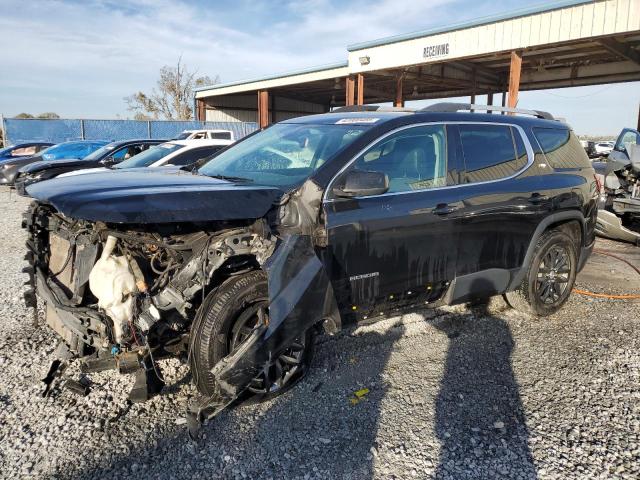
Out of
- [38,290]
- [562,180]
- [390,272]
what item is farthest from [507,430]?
[38,290]

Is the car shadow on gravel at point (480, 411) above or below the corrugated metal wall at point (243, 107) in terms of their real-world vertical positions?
below

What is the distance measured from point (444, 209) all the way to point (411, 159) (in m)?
0.46

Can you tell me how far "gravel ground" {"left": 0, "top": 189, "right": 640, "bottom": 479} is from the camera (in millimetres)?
2725

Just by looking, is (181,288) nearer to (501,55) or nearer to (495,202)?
(495,202)

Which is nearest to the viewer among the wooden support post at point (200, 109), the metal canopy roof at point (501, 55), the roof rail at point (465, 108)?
the roof rail at point (465, 108)

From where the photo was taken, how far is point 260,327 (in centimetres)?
295

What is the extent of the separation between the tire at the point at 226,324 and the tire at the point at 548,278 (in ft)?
9.07

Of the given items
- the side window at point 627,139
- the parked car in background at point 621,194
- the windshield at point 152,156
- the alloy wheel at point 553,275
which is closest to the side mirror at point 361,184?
the alloy wheel at point 553,275

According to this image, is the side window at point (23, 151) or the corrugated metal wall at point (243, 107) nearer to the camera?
the side window at point (23, 151)

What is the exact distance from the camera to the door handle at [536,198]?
14.6 ft

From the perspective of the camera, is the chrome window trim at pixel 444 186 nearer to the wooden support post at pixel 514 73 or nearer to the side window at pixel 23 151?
the wooden support post at pixel 514 73

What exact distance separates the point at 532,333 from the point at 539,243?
2.80 ft

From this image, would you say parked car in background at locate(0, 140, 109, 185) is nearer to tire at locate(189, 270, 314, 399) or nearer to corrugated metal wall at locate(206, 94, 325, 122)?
tire at locate(189, 270, 314, 399)

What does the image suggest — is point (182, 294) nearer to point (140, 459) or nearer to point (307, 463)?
point (140, 459)
